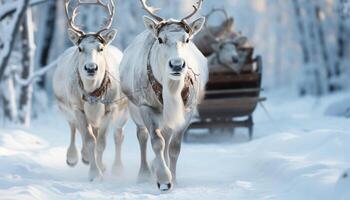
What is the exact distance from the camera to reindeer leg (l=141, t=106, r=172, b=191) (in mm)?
7719

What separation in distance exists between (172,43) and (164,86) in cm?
59

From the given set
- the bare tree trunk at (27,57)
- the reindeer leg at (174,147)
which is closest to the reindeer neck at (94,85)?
the reindeer leg at (174,147)

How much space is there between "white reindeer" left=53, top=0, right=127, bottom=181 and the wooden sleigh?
159 inches

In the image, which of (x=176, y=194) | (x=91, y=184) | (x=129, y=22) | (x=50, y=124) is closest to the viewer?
(x=176, y=194)

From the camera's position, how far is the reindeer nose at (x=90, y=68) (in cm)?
861

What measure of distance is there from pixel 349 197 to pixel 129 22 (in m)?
22.2

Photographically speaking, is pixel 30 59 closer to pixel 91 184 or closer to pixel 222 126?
pixel 222 126

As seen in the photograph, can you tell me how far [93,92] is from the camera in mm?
9102

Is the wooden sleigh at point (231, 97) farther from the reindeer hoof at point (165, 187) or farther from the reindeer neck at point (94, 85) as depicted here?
the reindeer hoof at point (165, 187)

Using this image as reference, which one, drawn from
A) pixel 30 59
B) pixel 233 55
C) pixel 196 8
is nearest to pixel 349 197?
pixel 196 8

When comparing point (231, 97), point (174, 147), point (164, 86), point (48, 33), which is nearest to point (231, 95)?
point (231, 97)

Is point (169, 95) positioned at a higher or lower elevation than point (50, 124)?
higher

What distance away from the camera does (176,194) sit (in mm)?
7523

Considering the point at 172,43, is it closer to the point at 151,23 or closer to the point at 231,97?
the point at 151,23
